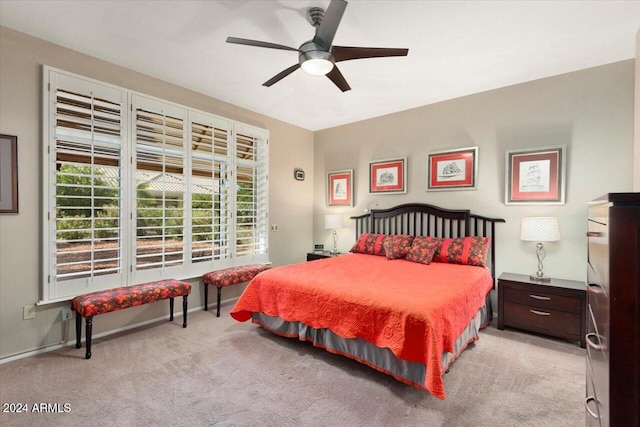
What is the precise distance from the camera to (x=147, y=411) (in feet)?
6.40

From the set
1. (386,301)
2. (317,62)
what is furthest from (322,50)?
(386,301)

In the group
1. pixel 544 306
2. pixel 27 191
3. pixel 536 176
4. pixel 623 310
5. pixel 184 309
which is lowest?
pixel 184 309

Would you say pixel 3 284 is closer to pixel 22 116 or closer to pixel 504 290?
pixel 22 116

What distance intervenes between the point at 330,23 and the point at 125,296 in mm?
3026

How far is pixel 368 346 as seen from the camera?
2.36 metres

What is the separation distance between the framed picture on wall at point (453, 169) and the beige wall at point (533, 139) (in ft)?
0.29

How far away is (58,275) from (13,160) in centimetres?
110

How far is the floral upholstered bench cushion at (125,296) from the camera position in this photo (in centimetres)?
265

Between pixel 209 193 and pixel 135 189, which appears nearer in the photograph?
pixel 135 189

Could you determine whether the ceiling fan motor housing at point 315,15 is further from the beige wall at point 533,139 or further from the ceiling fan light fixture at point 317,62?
the beige wall at point 533,139

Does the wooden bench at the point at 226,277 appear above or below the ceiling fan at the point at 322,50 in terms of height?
below

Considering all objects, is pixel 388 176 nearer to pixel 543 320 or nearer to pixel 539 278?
pixel 539 278

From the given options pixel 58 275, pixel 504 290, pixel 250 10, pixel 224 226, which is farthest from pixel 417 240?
pixel 58 275

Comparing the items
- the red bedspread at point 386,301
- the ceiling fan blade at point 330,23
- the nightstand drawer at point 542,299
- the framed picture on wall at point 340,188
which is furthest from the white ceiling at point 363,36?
the nightstand drawer at point 542,299
